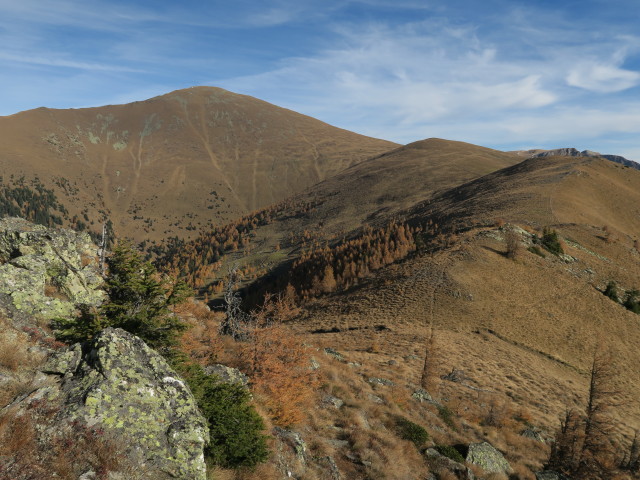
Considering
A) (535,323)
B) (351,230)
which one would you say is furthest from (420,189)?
(535,323)

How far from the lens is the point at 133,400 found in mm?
8109

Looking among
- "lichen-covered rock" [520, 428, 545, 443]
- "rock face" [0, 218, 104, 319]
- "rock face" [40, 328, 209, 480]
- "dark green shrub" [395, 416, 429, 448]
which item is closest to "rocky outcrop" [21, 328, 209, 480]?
"rock face" [40, 328, 209, 480]

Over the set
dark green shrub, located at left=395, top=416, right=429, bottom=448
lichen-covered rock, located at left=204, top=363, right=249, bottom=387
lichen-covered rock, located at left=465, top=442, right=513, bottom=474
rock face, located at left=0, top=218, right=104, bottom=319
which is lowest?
lichen-covered rock, located at left=465, top=442, right=513, bottom=474

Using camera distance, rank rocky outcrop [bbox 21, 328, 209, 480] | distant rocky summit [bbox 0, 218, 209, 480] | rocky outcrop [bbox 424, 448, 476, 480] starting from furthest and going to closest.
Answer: rocky outcrop [bbox 424, 448, 476, 480], rocky outcrop [bbox 21, 328, 209, 480], distant rocky summit [bbox 0, 218, 209, 480]

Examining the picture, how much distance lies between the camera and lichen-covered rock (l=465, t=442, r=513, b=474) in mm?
17020

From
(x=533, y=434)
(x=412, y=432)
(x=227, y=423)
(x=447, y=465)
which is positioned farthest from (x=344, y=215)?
(x=227, y=423)

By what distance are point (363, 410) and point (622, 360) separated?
38.7m

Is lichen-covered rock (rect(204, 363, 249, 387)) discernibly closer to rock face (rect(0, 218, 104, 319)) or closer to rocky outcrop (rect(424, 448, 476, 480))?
rock face (rect(0, 218, 104, 319))

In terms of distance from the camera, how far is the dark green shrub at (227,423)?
9953 mm

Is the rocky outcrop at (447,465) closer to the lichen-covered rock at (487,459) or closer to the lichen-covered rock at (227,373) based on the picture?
the lichen-covered rock at (487,459)

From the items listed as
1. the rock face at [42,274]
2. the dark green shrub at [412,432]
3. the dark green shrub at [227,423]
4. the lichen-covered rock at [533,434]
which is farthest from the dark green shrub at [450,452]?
the rock face at [42,274]

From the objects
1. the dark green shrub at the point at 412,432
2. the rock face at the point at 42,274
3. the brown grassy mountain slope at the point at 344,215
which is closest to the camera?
the rock face at the point at 42,274

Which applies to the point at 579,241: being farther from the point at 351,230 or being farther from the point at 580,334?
the point at 351,230

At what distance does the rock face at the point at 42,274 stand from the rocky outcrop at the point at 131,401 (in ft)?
16.0
